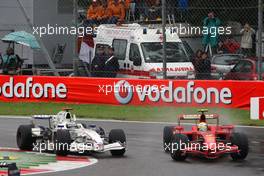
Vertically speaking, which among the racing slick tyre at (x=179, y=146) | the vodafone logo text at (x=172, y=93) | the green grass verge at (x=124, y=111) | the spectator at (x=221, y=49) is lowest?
the racing slick tyre at (x=179, y=146)

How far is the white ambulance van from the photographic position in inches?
887

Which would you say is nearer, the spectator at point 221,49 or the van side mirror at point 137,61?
the van side mirror at point 137,61

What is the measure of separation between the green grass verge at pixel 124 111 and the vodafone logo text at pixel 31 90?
1.16 ft

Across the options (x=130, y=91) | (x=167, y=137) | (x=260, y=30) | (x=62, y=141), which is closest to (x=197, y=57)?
(x=130, y=91)

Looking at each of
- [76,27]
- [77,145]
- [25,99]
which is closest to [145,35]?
[76,27]

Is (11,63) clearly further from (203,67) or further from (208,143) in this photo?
(208,143)

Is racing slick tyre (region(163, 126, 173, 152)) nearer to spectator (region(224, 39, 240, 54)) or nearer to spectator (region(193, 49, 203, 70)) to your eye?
spectator (region(193, 49, 203, 70))

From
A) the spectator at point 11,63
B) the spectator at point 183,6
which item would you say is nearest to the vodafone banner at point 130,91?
the spectator at point 11,63

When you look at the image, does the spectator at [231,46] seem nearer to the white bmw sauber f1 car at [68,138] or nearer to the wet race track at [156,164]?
the wet race track at [156,164]

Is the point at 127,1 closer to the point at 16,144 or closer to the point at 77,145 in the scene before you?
the point at 16,144

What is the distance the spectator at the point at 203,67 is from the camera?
22.2 meters

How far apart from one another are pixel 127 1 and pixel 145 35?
1860 millimetres

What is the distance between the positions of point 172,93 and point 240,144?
313 inches

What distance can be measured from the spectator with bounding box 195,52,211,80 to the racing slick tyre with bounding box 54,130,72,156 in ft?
32.9
